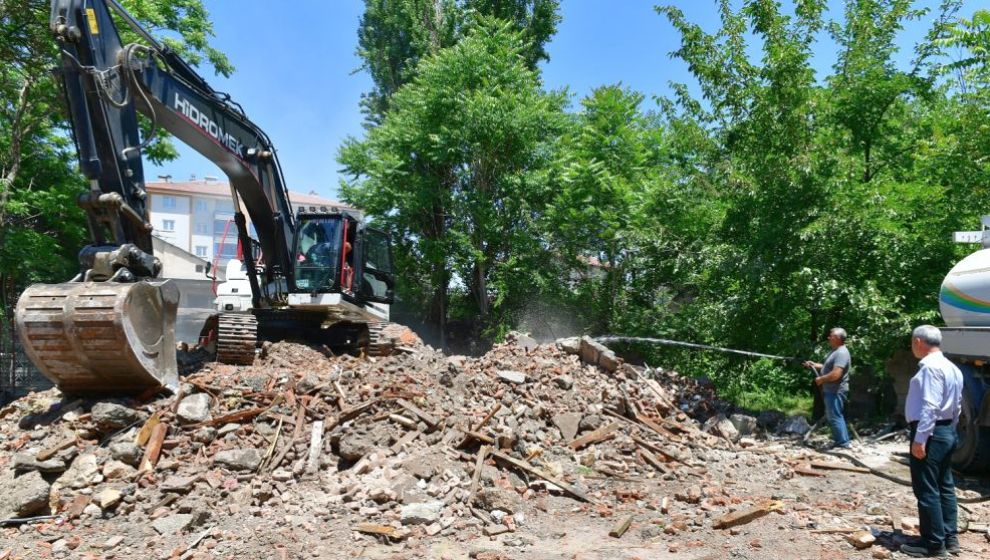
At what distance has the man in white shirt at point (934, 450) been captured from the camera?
546 cm

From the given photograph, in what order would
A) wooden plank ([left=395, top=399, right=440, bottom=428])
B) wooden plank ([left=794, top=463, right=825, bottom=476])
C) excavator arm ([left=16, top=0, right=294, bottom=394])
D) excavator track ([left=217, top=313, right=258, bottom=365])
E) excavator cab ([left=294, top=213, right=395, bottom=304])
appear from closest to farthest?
1. excavator arm ([left=16, top=0, right=294, bottom=394])
2. wooden plank ([left=395, top=399, right=440, bottom=428])
3. wooden plank ([left=794, top=463, right=825, bottom=476])
4. excavator track ([left=217, top=313, right=258, bottom=365])
5. excavator cab ([left=294, top=213, right=395, bottom=304])

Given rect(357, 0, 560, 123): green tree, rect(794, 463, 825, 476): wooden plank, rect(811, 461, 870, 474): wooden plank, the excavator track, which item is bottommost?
rect(794, 463, 825, 476): wooden plank

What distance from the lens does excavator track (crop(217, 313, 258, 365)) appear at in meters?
10.3

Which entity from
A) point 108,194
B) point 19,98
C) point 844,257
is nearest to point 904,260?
point 844,257

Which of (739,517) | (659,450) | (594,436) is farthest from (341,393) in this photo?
(739,517)

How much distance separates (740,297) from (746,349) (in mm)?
982

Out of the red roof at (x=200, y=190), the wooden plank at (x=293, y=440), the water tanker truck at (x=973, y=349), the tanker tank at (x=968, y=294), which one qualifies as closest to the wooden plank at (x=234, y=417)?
the wooden plank at (x=293, y=440)

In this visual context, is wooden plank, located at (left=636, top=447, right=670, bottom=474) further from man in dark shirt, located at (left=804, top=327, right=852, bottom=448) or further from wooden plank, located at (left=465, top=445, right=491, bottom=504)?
man in dark shirt, located at (left=804, top=327, right=852, bottom=448)

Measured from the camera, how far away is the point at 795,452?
9070 millimetres

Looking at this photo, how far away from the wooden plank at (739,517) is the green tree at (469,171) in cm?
1283

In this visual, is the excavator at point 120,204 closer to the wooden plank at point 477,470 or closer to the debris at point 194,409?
the debris at point 194,409

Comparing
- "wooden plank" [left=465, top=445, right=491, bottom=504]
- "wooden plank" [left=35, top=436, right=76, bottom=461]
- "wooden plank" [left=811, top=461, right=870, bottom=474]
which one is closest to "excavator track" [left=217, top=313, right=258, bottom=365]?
"wooden plank" [left=35, top=436, right=76, bottom=461]

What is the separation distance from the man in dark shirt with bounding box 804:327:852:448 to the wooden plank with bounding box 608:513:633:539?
4.05 meters

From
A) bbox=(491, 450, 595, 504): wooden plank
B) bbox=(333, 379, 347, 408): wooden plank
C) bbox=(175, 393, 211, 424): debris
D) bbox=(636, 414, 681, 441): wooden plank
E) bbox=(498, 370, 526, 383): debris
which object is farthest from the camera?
bbox=(498, 370, 526, 383): debris
